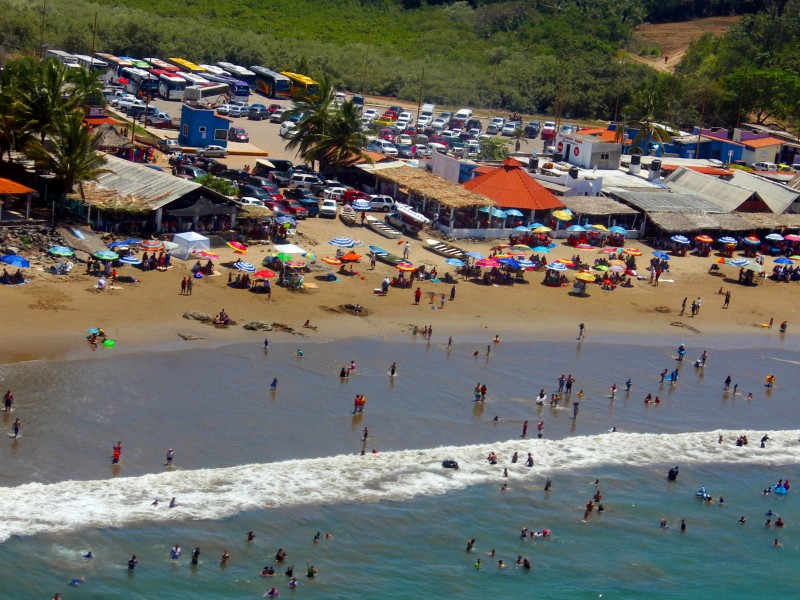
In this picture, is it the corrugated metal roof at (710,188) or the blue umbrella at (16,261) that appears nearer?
the blue umbrella at (16,261)

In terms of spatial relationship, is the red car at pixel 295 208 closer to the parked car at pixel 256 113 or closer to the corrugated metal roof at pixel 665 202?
the corrugated metal roof at pixel 665 202

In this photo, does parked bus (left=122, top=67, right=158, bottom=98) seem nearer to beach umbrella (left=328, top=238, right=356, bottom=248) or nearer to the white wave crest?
beach umbrella (left=328, top=238, right=356, bottom=248)

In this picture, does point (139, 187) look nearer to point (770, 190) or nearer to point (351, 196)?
point (351, 196)

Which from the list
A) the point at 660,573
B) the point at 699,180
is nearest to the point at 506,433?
the point at 660,573

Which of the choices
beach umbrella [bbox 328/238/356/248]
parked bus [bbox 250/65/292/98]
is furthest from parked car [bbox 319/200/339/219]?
parked bus [bbox 250/65/292/98]

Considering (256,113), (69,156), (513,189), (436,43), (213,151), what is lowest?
(213,151)

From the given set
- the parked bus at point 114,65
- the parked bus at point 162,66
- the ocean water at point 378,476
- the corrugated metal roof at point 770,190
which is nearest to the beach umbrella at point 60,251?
the ocean water at point 378,476

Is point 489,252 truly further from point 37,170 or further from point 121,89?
point 121,89

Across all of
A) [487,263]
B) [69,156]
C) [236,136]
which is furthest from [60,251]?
[236,136]
